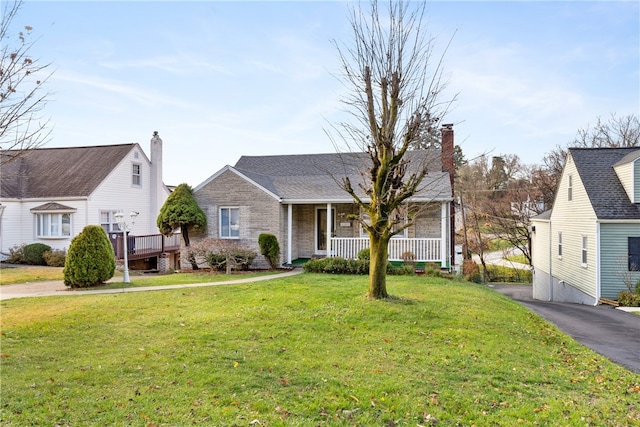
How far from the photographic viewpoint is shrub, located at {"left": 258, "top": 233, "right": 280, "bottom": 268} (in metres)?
17.7

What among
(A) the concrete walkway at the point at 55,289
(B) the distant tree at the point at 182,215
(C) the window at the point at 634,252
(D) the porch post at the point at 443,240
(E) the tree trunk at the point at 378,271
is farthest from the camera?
(B) the distant tree at the point at 182,215

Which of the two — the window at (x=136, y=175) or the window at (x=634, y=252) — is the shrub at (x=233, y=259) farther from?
the window at (x=634, y=252)

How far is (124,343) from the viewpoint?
6789 mm

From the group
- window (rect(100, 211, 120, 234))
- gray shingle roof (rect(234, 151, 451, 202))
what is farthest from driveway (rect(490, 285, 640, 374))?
window (rect(100, 211, 120, 234))

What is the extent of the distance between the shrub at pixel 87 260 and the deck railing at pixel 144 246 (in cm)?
816

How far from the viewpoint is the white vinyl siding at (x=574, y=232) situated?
54.2 feet

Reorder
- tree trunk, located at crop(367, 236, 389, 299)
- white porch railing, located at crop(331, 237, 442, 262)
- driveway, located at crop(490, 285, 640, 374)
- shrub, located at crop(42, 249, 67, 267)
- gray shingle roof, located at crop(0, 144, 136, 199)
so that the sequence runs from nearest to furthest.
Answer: driveway, located at crop(490, 285, 640, 374), tree trunk, located at crop(367, 236, 389, 299), white porch railing, located at crop(331, 237, 442, 262), shrub, located at crop(42, 249, 67, 267), gray shingle roof, located at crop(0, 144, 136, 199)

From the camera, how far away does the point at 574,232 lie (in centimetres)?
1869

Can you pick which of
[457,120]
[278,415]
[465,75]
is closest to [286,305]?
[278,415]

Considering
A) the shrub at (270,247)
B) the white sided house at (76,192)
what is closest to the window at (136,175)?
the white sided house at (76,192)

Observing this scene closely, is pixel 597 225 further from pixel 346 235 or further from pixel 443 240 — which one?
pixel 346 235

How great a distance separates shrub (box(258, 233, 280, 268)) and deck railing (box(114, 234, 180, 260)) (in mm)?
6481

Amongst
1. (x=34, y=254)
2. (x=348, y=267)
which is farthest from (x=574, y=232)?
(x=34, y=254)

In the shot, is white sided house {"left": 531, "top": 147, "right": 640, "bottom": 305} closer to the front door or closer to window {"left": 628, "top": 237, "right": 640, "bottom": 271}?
window {"left": 628, "top": 237, "right": 640, "bottom": 271}
